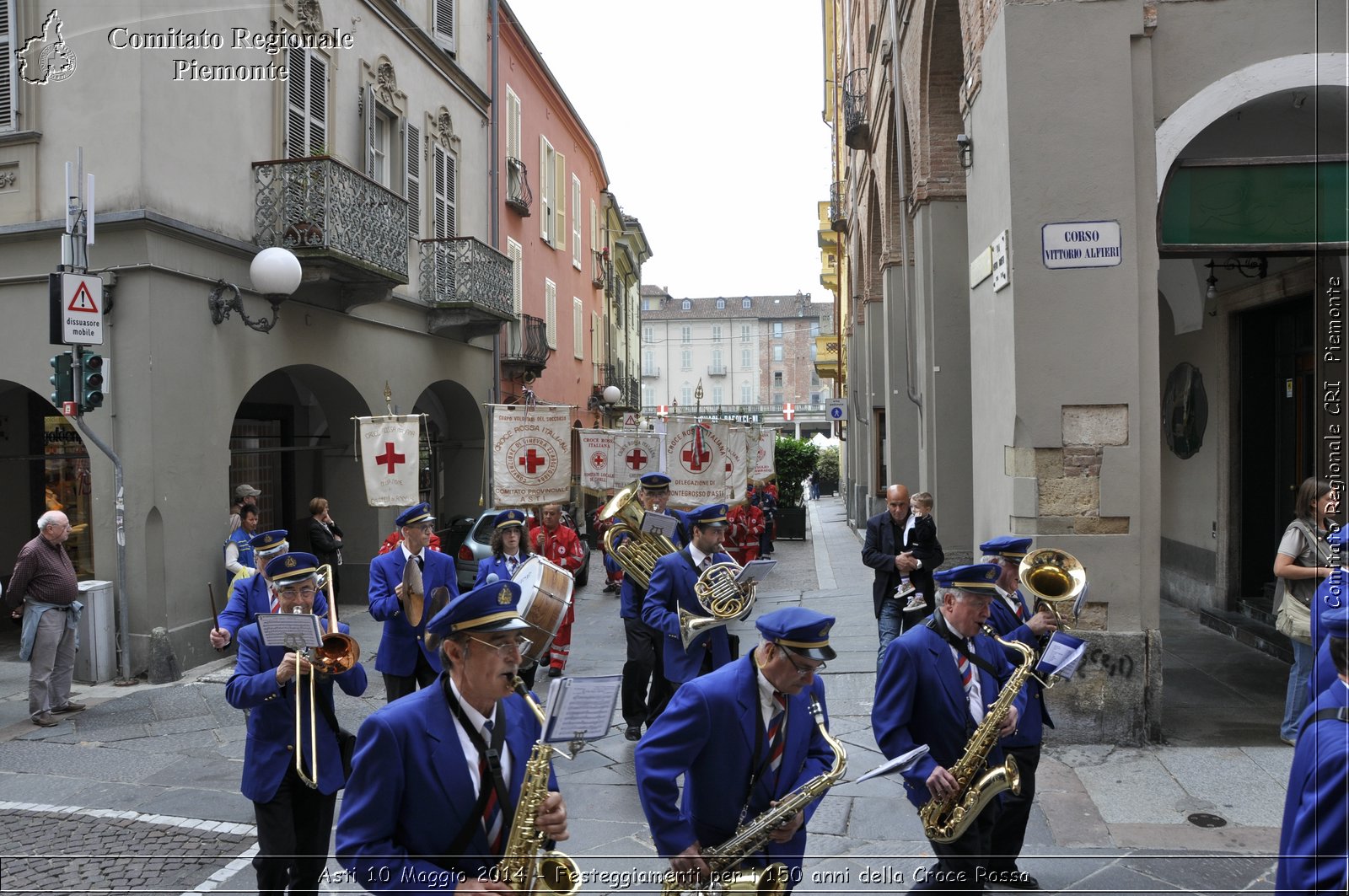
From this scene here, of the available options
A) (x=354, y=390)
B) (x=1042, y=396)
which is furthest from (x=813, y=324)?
(x=1042, y=396)

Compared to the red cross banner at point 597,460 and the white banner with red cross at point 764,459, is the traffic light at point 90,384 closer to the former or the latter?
the red cross banner at point 597,460

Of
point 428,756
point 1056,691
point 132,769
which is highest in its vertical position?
point 428,756

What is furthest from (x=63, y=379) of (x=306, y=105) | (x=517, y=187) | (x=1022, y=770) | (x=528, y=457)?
(x=517, y=187)

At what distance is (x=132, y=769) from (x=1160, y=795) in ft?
24.6

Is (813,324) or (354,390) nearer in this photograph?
(354,390)

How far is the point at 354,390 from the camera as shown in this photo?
15344 mm

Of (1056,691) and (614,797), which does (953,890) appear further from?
(1056,691)

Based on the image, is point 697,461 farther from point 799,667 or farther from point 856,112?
point 799,667

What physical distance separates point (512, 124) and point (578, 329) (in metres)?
8.79

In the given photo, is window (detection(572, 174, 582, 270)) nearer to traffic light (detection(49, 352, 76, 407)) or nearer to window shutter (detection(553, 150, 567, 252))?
window shutter (detection(553, 150, 567, 252))

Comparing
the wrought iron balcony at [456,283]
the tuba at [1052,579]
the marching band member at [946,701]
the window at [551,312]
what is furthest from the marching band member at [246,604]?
the window at [551,312]

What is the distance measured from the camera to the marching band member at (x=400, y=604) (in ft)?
24.8

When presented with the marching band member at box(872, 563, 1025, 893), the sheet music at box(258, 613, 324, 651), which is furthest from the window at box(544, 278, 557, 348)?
the marching band member at box(872, 563, 1025, 893)

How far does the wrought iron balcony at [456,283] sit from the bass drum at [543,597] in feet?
34.6
